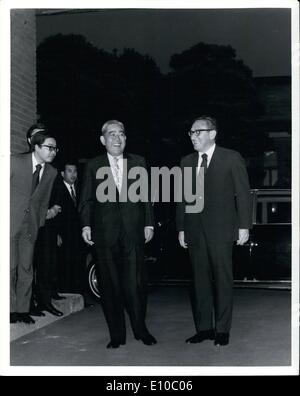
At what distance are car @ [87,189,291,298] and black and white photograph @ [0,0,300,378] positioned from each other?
17 mm

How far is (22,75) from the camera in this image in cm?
705

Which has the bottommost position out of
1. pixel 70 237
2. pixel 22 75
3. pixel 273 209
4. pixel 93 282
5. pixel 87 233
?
pixel 93 282

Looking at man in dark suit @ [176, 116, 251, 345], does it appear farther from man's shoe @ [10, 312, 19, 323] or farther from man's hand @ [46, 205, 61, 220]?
A: man's shoe @ [10, 312, 19, 323]

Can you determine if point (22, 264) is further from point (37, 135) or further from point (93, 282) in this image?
point (93, 282)

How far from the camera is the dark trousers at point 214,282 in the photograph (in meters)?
6.01

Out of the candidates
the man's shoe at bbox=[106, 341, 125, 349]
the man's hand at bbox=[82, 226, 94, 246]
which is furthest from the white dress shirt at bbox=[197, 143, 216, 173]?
the man's shoe at bbox=[106, 341, 125, 349]

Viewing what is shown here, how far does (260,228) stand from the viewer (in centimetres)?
899

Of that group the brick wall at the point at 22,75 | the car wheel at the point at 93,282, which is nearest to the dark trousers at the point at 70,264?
the car wheel at the point at 93,282

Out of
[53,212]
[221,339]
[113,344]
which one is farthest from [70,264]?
[221,339]

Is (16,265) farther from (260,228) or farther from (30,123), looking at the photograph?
(260,228)

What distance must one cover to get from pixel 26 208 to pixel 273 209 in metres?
3.94

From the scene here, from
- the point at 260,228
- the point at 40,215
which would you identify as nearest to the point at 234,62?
the point at 260,228

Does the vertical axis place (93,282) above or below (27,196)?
below
